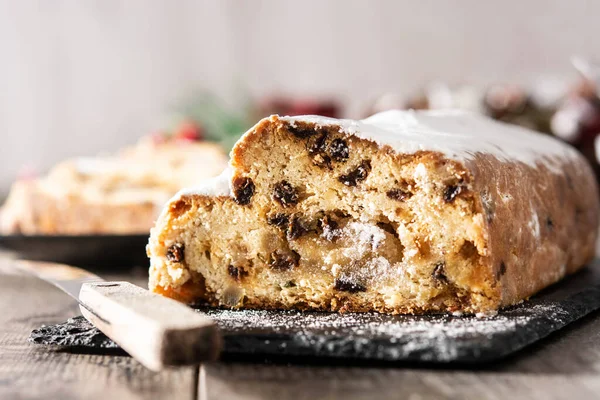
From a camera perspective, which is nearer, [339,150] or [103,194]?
[339,150]

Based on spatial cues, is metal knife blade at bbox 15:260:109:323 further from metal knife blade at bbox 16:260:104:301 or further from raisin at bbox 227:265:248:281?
raisin at bbox 227:265:248:281

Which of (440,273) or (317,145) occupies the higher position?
(317,145)

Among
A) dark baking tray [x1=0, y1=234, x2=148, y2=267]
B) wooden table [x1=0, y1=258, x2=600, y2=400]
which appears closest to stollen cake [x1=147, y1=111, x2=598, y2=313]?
wooden table [x1=0, y1=258, x2=600, y2=400]

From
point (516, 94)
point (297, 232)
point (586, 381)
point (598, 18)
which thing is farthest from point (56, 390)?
point (598, 18)

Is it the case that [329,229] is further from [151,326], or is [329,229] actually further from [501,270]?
[151,326]

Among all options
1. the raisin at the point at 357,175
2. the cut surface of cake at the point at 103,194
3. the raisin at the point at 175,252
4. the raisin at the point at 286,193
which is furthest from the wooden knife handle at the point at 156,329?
the cut surface of cake at the point at 103,194

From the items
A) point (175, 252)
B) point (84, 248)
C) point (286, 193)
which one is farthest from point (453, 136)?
point (84, 248)
